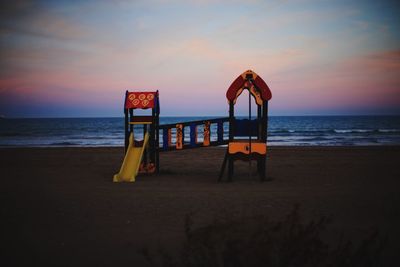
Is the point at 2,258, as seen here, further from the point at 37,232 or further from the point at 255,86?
the point at 255,86

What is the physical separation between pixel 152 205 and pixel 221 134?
4386 millimetres

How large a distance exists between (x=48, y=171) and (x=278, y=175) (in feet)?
27.6

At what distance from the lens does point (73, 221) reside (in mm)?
6363

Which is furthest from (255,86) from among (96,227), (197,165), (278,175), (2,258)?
(2,258)

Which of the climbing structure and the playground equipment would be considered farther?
the playground equipment

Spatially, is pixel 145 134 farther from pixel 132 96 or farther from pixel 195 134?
pixel 195 134

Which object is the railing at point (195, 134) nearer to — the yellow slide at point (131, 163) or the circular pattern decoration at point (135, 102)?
the yellow slide at point (131, 163)

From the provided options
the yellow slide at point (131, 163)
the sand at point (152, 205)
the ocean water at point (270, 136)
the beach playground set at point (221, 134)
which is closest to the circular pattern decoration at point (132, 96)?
the beach playground set at point (221, 134)

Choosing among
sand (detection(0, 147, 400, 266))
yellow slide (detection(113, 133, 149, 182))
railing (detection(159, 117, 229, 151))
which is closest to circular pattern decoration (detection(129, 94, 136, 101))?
yellow slide (detection(113, 133, 149, 182))

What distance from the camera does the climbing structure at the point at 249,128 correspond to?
10.3m

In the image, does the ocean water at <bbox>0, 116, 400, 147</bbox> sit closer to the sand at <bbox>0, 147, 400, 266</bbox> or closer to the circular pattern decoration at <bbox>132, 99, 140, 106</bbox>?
the sand at <bbox>0, 147, 400, 266</bbox>

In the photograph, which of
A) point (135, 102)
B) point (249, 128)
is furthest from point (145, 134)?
point (249, 128)

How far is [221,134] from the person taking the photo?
36.9ft

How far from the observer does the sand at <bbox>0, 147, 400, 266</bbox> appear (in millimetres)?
5121
